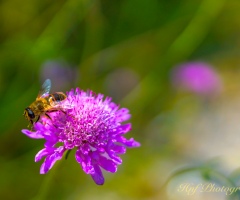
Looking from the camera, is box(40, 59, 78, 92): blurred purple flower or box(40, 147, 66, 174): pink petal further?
box(40, 59, 78, 92): blurred purple flower

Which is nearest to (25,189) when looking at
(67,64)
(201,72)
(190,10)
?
(67,64)

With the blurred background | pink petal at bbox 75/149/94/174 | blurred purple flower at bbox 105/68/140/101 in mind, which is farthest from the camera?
blurred purple flower at bbox 105/68/140/101

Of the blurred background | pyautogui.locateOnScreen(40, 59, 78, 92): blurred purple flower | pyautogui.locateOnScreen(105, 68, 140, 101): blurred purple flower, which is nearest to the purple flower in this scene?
the blurred background

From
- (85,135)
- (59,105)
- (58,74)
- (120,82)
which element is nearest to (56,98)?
(59,105)

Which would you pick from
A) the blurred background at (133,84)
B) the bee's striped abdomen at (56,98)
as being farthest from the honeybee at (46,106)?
the blurred background at (133,84)

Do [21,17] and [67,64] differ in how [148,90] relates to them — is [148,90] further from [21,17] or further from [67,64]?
[21,17]

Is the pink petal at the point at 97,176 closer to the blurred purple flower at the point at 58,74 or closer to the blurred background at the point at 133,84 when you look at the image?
the blurred background at the point at 133,84

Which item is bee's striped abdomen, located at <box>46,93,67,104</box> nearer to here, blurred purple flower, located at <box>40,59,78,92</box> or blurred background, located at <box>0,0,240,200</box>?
blurred background, located at <box>0,0,240,200</box>
